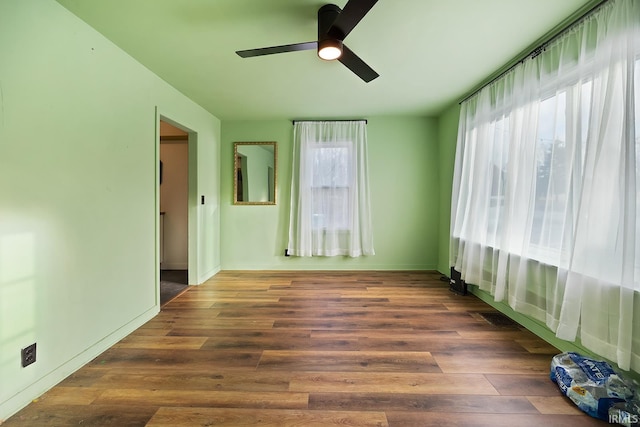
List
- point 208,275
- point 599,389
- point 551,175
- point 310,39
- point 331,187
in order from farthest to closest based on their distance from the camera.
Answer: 1. point 331,187
2. point 208,275
3. point 310,39
4. point 551,175
5. point 599,389

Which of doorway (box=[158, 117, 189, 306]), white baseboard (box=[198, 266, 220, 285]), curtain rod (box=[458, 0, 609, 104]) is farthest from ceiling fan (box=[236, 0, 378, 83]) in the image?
doorway (box=[158, 117, 189, 306])

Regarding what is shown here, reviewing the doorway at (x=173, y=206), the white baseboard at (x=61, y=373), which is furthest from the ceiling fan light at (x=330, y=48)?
the doorway at (x=173, y=206)

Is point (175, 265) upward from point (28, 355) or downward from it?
downward

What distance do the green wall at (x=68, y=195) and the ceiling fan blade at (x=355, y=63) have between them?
6.06 ft

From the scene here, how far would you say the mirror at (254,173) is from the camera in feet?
13.5

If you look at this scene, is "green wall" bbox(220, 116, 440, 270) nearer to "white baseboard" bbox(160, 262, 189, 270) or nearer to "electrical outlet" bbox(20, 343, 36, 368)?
"white baseboard" bbox(160, 262, 189, 270)

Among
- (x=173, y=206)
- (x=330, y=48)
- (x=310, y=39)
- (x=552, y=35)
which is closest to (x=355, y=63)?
(x=330, y=48)

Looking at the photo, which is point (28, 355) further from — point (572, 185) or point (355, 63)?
point (572, 185)

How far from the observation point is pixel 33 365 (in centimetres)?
149

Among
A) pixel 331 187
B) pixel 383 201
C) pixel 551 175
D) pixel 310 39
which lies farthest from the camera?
pixel 383 201

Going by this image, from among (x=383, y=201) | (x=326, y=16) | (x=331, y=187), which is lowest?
(x=383, y=201)

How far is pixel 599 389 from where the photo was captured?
1372mm

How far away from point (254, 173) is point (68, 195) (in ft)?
8.52

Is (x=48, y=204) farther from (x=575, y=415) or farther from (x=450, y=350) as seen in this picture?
(x=575, y=415)
